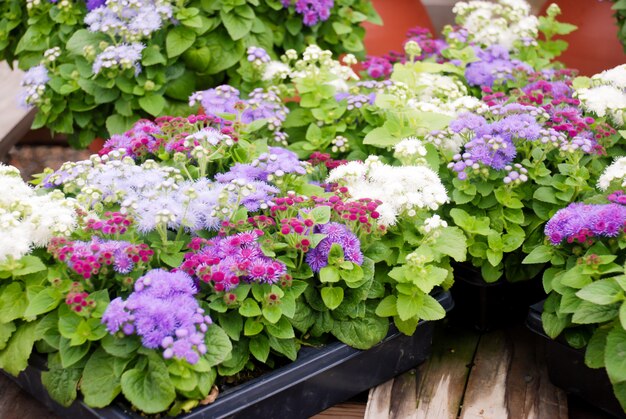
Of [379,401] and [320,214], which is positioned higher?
[320,214]

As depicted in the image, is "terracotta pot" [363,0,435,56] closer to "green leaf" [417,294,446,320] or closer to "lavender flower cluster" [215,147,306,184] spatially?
"lavender flower cluster" [215,147,306,184]

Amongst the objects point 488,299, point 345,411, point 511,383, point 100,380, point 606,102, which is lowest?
point 345,411

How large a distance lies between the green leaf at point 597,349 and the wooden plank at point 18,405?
1.64 m

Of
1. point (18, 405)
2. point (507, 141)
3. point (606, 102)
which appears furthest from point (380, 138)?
point (18, 405)

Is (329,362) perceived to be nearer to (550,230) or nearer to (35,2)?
(550,230)

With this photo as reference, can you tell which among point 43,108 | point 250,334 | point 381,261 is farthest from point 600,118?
point 43,108

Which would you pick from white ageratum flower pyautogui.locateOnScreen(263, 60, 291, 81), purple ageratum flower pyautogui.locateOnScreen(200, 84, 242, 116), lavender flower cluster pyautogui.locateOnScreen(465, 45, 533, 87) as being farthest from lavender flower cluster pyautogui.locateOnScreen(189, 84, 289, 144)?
lavender flower cluster pyautogui.locateOnScreen(465, 45, 533, 87)

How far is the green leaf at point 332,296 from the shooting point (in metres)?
2.18

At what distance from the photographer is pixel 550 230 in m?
2.29

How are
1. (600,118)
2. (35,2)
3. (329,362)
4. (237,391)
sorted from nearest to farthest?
(237,391)
(329,362)
(600,118)
(35,2)

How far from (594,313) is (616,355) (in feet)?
0.45

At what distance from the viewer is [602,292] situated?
2041mm

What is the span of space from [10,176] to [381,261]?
1.21 meters

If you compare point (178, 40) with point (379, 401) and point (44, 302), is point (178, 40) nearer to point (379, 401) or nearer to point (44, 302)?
point (44, 302)
